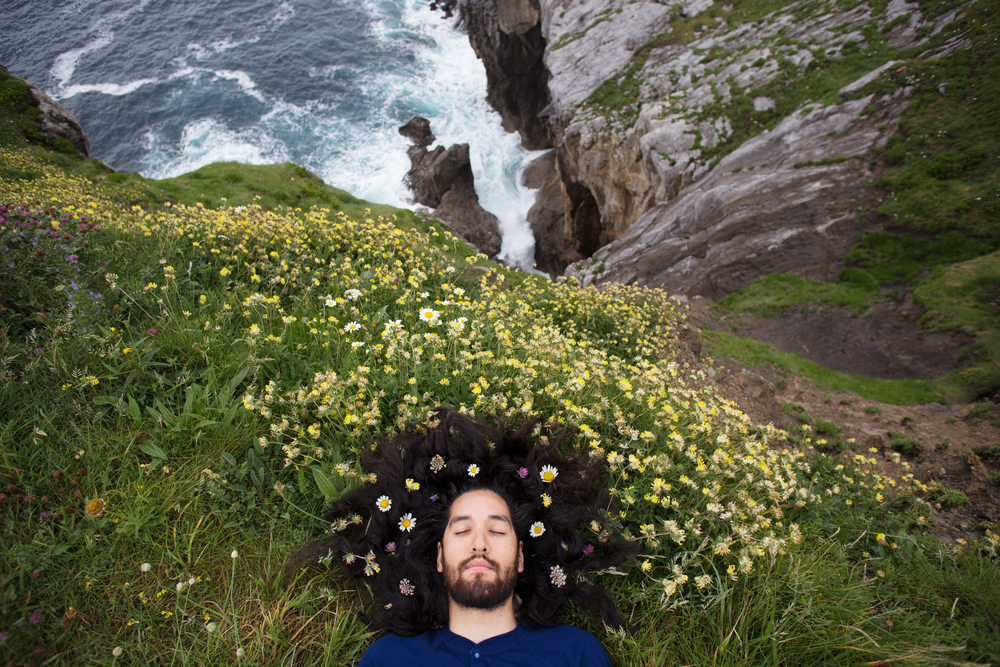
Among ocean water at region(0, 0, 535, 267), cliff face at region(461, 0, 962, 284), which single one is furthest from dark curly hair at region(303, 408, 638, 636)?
ocean water at region(0, 0, 535, 267)

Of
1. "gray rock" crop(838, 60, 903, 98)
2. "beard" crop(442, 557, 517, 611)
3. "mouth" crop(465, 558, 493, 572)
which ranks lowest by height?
"gray rock" crop(838, 60, 903, 98)

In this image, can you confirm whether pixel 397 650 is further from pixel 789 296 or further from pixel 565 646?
pixel 789 296

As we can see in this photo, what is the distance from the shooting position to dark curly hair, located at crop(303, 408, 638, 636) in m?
2.88

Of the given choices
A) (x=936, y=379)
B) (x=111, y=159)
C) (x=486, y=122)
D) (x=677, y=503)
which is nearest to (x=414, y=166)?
(x=486, y=122)

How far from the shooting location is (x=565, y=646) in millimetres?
2709

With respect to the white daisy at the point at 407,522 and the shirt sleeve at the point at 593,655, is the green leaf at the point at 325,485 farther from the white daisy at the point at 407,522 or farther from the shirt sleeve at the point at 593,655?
the shirt sleeve at the point at 593,655

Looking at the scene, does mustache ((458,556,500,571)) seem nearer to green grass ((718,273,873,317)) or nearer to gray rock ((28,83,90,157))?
green grass ((718,273,873,317))

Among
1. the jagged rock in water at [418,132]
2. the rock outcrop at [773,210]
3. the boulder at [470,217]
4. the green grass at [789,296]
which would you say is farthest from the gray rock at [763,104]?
the jagged rock in water at [418,132]

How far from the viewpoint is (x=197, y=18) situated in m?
48.3

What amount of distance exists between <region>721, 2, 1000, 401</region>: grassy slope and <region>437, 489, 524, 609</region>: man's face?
11289 mm

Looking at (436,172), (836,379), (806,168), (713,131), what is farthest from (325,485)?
(436,172)

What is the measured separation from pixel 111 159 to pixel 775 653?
4481 cm

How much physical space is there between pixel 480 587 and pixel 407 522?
676mm

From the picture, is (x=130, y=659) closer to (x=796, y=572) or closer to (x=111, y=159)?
(x=796, y=572)
